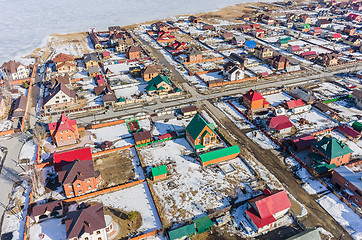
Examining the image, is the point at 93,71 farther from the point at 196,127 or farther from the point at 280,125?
the point at 280,125

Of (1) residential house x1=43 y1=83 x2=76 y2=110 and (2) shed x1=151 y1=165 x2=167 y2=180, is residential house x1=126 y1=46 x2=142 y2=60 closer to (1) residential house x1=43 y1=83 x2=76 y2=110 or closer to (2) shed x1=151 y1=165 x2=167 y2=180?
(1) residential house x1=43 y1=83 x2=76 y2=110

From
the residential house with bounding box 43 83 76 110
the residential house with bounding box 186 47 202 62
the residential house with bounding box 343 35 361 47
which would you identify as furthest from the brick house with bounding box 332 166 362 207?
the residential house with bounding box 343 35 361 47

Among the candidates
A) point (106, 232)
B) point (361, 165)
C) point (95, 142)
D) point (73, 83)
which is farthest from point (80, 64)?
point (361, 165)

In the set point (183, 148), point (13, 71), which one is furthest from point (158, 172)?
point (13, 71)

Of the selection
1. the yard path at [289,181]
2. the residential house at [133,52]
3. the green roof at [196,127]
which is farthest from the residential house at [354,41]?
the green roof at [196,127]

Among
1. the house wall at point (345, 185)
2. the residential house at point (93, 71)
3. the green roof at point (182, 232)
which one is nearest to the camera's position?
the green roof at point (182, 232)

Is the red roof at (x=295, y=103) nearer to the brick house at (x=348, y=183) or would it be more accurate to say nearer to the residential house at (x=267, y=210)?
the brick house at (x=348, y=183)
